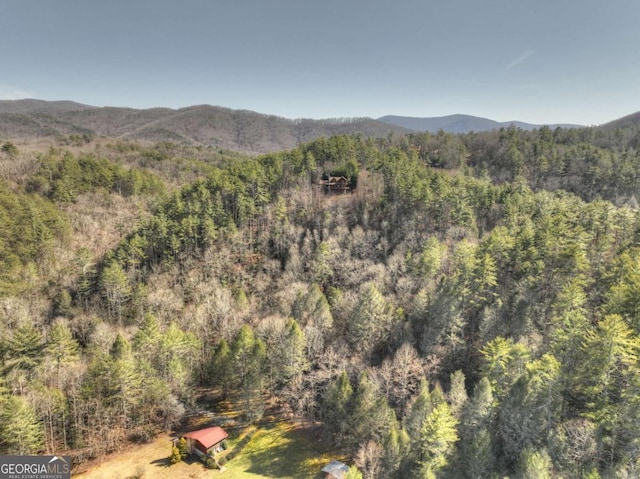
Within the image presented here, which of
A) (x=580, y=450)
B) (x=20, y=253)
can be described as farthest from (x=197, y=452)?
(x=20, y=253)

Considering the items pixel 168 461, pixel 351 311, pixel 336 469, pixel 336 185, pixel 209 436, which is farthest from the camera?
pixel 336 185

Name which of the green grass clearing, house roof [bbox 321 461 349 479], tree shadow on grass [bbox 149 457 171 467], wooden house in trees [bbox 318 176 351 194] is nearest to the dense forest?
wooden house in trees [bbox 318 176 351 194]

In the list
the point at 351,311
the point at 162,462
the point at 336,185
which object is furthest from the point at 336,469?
the point at 336,185

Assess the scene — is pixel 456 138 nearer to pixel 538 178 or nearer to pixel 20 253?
pixel 538 178

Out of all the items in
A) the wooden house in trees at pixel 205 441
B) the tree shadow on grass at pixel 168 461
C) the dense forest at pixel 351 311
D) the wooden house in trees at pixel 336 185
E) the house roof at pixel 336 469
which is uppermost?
the wooden house in trees at pixel 336 185

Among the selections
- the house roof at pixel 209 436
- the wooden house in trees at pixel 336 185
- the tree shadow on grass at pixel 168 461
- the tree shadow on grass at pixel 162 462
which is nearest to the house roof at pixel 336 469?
the house roof at pixel 209 436

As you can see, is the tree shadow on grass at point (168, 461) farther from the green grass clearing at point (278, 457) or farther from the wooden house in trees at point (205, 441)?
the green grass clearing at point (278, 457)

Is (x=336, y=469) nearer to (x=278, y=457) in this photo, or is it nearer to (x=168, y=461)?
(x=278, y=457)
